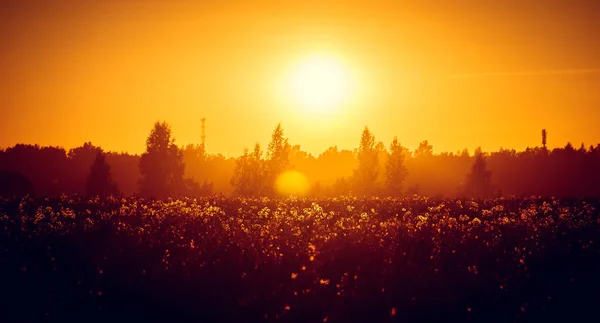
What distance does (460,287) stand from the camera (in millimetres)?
10078

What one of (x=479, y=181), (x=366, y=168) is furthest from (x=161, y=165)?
(x=479, y=181)

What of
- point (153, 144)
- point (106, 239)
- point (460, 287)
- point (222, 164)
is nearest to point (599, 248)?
point (460, 287)

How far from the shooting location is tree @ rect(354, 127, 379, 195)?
65188 mm

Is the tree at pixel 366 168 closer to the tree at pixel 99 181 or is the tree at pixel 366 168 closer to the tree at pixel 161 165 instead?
the tree at pixel 161 165

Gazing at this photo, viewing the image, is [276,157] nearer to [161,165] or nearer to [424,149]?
[161,165]

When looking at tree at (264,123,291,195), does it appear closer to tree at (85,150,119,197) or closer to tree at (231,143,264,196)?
tree at (231,143,264,196)

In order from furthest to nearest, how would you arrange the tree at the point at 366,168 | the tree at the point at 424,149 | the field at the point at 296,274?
1. the tree at the point at 424,149
2. the tree at the point at 366,168
3. the field at the point at 296,274

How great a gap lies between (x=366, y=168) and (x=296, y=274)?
56.6 m

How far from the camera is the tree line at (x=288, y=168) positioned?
186 feet

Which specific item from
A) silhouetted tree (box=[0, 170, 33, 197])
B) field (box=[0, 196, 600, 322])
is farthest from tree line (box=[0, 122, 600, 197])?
field (box=[0, 196, 600, 322])

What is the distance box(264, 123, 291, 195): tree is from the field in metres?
44.9

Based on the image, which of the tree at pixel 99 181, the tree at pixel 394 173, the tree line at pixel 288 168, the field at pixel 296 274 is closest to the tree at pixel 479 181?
the tree line at pixel 288 168

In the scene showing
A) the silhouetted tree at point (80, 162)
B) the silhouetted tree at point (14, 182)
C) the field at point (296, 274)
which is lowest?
Answer: the field at point (296, 274)

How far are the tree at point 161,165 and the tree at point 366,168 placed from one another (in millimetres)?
22497
